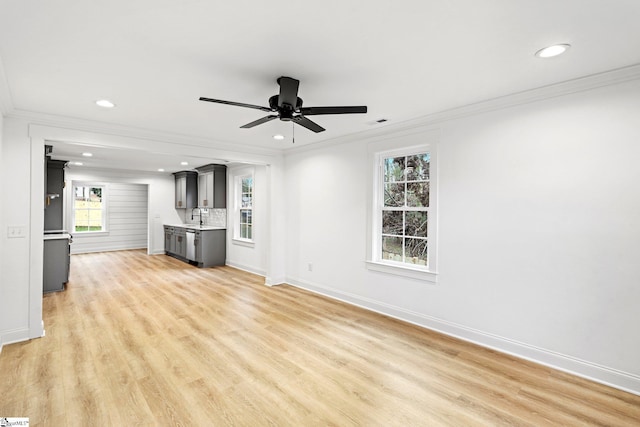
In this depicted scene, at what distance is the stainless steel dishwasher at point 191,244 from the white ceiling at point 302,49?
14.6 ft

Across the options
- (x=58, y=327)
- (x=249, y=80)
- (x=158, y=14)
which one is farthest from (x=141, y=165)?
(x=158, y=14)

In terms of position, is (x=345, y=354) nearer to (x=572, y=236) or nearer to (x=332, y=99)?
(x=572, y=236)

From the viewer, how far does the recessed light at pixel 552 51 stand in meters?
2.06

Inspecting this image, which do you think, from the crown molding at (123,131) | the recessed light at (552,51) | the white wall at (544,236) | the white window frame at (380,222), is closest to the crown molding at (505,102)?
the white wall at (544,236)

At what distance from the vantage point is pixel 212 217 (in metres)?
8.24

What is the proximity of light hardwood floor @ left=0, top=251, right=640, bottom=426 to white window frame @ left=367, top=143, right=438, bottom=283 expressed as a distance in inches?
25.4

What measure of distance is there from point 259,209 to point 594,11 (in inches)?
221

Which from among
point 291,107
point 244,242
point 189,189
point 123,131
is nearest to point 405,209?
point 291,107

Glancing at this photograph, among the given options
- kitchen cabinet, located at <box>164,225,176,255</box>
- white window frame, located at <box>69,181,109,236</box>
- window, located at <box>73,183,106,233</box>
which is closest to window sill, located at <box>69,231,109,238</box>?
white window frame, located at <box>69,181,109,236</box>

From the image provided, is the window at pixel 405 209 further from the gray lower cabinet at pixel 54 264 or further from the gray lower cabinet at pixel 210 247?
the gray lower cabinet at pixel 54 264

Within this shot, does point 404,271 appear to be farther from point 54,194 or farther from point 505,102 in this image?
point 54,194

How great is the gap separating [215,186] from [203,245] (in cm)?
142

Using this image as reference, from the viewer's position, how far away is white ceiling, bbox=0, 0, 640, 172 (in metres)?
1.70

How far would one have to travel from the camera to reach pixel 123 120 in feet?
12.2
